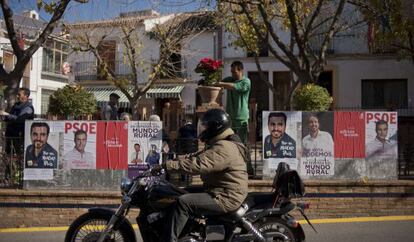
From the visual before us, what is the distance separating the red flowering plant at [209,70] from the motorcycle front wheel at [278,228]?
4783 millimetres

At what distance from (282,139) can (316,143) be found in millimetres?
594

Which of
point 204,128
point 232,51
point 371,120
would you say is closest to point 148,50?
point 232,51

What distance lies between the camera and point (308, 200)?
8.92m

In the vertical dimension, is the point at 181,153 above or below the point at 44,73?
below

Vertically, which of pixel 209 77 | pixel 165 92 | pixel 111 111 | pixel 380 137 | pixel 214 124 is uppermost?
pixel 165 92

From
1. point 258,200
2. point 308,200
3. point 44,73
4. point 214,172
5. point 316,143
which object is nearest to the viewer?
point 214,172

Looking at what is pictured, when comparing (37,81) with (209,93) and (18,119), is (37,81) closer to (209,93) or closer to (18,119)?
(18,119)

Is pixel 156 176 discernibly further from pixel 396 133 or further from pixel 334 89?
pixel 334 89

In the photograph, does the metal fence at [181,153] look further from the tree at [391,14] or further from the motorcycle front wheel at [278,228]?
the tree at [391,14]

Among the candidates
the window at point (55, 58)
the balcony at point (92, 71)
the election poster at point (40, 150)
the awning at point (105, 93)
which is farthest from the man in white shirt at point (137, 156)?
the window at point (55, 58)

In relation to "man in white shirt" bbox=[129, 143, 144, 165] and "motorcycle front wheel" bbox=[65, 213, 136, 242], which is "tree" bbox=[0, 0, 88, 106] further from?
"motorcycle front wheel" bbox=[65, 213, 136, 242]

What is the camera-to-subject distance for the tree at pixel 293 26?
1189 cm

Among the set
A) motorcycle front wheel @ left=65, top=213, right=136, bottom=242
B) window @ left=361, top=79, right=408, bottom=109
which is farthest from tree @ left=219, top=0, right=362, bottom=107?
motorcycle front wheel @ left=65, top=213, right=136, bottom=242

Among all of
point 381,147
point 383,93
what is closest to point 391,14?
point 381,147
